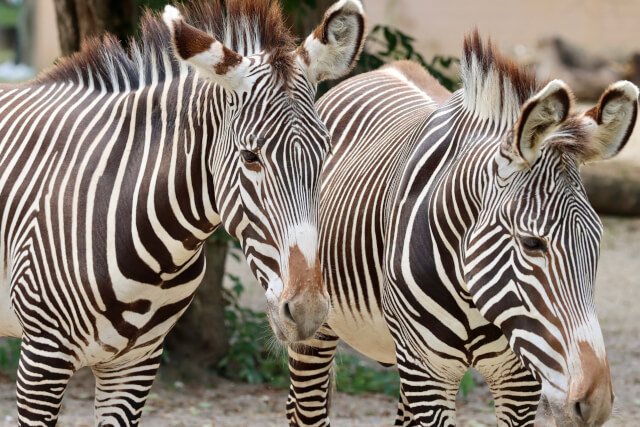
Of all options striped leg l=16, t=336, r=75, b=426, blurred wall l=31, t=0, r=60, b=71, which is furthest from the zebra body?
blurred wall l=31, t=0, r=60, b=71

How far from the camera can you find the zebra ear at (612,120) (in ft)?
10.6

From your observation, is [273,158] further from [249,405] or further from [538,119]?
[249,405]

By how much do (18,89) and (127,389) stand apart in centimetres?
153

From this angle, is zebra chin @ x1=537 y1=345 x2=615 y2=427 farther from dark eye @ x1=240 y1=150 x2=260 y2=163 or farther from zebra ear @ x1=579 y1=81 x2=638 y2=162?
dark eye @ x1=240 y1=150 x2=260 y2=163

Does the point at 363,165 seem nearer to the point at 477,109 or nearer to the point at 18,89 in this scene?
the point at 477,109

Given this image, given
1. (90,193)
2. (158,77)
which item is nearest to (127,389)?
(90,193)

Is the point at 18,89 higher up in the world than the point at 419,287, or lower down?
higher up

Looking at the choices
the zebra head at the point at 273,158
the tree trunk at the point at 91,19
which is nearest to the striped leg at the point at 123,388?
the zebra head at the point at 273,158

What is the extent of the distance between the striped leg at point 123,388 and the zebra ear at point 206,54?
1.39 m

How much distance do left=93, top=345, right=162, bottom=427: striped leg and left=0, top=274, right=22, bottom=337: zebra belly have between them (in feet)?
1.32

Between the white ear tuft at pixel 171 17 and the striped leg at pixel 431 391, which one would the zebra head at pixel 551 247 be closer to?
the striped leg at pixel 431 391

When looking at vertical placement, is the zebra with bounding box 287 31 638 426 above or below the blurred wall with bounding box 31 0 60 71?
above

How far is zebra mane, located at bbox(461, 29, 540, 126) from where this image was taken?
3.61 meters

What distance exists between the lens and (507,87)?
3.63 metres
